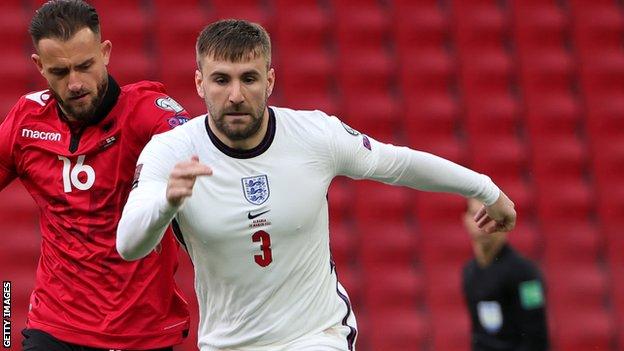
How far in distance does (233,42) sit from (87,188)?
0.75 meters

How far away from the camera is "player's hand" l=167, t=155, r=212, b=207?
318cm

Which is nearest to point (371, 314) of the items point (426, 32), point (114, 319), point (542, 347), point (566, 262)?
point (566, 262)

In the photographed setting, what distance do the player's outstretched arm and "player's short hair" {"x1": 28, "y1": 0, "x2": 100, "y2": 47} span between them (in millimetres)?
643

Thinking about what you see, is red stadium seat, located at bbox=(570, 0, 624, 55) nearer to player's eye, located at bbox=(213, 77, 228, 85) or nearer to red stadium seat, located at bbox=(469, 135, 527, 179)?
red stadium seat, located at bbox=(469, 135, 527, 179)

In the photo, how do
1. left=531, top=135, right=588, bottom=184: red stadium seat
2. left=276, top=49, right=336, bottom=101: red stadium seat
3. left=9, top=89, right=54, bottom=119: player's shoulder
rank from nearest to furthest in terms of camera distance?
left=9, top=89, right=54, bottom=119: player's shoulder → left=276, top=49, right=336, bottom=101: red stadium seat → left=531, top=135, right=588, bottom=184: red stadium seat

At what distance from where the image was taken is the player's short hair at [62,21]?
3.94 m

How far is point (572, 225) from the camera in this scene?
27.6 ft

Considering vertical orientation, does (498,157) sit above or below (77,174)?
below

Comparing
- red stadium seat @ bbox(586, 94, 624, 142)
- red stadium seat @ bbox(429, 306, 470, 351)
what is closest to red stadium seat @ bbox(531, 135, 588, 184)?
red stadium seat @ bbox(586, 94, 624, 142)

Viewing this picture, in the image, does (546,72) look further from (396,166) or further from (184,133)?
(184,133)

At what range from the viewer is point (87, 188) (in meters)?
4.01

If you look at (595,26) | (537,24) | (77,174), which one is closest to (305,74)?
(537,24)

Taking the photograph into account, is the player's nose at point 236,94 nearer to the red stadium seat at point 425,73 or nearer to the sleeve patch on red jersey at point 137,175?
the sleeve patch on red jersey at point 137,175

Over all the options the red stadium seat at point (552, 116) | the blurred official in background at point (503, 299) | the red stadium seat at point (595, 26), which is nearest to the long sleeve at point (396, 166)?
the blurred official in background at point (503, 299)
